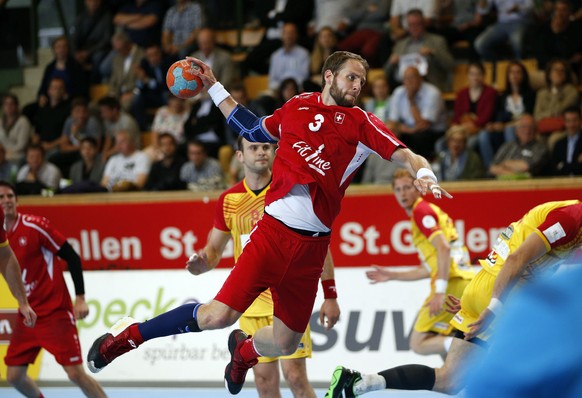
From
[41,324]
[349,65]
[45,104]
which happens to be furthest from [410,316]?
[45,104]

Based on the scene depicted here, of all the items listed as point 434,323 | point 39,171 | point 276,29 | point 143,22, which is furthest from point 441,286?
point 143,22

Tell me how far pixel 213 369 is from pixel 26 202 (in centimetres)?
412

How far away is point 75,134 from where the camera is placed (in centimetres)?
1412

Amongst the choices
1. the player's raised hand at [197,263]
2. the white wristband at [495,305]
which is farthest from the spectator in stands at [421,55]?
the white wristband at [495,305]

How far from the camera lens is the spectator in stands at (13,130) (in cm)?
1434

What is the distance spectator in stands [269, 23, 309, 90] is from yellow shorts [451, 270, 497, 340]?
7655mm

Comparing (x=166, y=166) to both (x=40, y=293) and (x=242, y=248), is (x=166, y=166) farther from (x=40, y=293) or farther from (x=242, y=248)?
(x=242, y=248)

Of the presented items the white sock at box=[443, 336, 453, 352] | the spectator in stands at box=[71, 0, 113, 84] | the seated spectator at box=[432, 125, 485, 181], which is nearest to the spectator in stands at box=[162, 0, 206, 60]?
the spectator in stands at box=[71, 0, 113, 84]

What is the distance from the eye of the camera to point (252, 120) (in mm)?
5707

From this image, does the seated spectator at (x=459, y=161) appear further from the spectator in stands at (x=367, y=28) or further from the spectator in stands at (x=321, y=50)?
the spectator in stands at (x=367, y=28)

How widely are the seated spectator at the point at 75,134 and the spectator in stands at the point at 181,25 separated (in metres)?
1.68

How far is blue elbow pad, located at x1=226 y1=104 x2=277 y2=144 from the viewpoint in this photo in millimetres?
5660

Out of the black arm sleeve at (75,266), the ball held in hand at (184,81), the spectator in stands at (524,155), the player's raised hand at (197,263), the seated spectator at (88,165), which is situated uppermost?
the ball held in hand at (184,81)

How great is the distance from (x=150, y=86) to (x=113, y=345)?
30.5 feet
